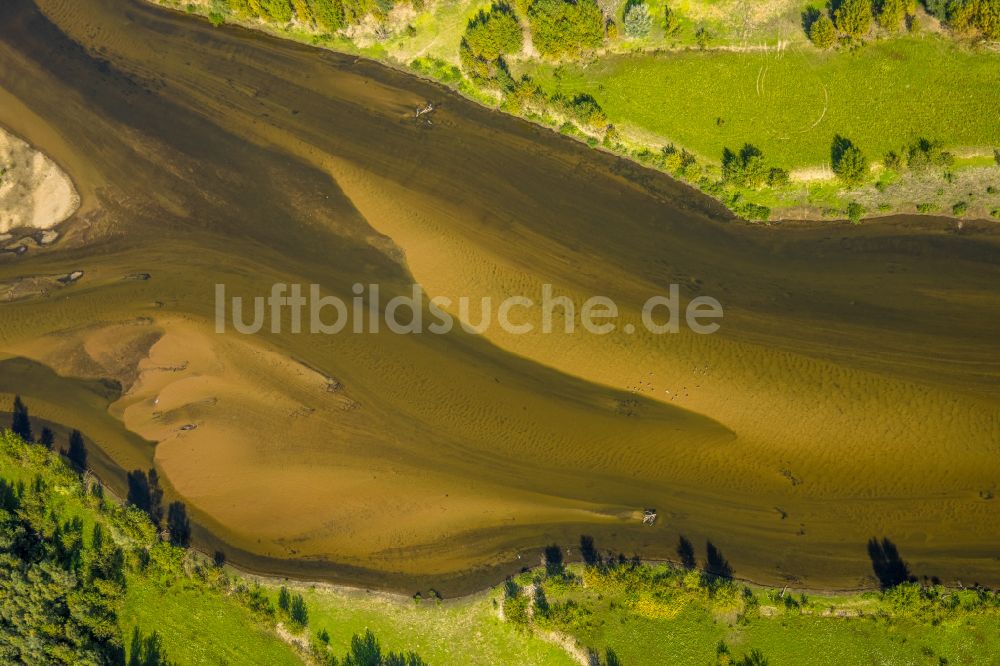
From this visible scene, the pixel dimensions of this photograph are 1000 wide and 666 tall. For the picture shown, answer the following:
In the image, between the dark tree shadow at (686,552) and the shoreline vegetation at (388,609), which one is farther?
the dark tree shadow at (686,552)

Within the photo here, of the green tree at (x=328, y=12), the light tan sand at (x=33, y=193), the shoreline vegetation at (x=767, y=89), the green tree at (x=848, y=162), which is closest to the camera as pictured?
the green tree at (x=848, y=162)

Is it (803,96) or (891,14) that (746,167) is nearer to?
(803,96)

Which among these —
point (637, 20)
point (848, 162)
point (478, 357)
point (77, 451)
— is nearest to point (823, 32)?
point (848, 162)

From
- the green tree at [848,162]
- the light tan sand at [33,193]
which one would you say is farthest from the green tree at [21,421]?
the green tree at [848,162]

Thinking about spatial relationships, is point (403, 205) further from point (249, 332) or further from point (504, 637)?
point (504, 637)

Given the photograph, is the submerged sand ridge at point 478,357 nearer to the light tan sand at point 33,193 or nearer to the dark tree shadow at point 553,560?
Answer: the dark tree shadow at point 553,560

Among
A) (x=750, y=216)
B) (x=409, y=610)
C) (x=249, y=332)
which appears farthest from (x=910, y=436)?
(x=249, y=332)

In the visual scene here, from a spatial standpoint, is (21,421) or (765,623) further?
(21,421)
